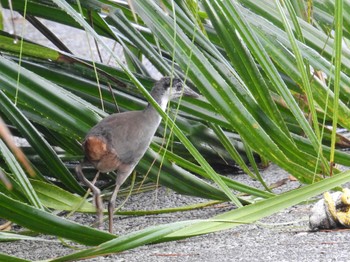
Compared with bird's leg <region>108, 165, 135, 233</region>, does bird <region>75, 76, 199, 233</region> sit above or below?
above

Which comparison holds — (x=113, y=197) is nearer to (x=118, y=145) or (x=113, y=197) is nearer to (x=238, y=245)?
(x=118, y=145)

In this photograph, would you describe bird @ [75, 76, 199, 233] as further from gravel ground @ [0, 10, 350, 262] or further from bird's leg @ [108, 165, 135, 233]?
gravel ground @ [0, 10, 350, 262]

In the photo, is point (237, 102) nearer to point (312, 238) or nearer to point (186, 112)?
point (312, 238)

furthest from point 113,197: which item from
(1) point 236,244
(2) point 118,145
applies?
(1) point 236,244

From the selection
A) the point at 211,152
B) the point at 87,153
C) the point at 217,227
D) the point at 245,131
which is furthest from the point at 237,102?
the point at 211,152

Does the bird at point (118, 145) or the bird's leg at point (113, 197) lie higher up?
the bird at point (118, 145)

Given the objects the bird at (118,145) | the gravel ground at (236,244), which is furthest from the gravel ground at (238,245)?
the bird at (118,145)

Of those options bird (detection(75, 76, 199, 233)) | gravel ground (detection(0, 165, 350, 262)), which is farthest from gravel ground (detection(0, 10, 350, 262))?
bird (detection(75, 76, 199, 233))

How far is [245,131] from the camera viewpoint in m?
2.47

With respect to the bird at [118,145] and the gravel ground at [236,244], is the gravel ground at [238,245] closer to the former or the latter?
the gravel ground at [236,244]

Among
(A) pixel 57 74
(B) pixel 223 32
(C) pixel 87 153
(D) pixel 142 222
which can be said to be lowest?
(D) pixel 142 222

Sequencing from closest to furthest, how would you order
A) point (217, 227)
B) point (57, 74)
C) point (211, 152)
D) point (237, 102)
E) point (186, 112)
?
point (217, 227), point (237, 102), point (57, 74), point (186, 112), point (211, 152)

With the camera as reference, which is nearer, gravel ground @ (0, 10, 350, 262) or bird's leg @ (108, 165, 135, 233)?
gravel ground @ (0, 10, 350, 262)

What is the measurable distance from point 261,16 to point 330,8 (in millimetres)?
295
